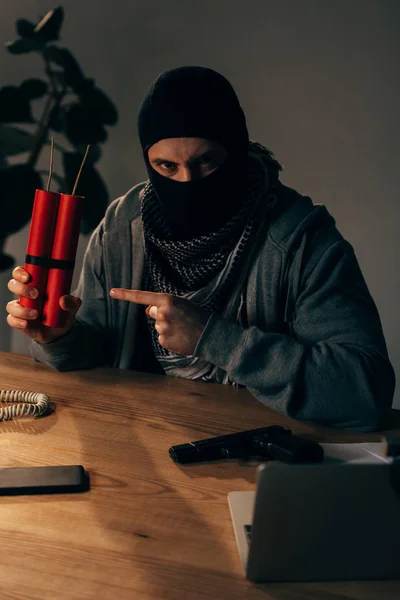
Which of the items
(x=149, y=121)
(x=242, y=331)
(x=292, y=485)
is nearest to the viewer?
(x=292, y=485)

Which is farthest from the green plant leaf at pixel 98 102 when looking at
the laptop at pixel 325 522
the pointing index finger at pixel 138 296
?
the laptop at pixel 325 522

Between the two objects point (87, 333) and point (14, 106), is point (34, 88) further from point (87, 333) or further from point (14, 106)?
point (87, 333)

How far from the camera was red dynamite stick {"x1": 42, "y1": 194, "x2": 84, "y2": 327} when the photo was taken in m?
1.04

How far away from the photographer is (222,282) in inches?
53.5

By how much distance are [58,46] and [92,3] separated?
239mm

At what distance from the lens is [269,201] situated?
1368mm

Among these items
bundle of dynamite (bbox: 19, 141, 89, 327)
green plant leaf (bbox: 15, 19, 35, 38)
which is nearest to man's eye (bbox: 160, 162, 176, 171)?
bundle of dynamite (bbox: 19, 141, 89, 327)

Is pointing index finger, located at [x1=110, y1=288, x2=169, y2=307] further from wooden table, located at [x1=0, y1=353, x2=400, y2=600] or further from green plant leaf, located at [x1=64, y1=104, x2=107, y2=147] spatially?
green plant leaf, located at [x1=64, y1=104, x2=107, y2=147]

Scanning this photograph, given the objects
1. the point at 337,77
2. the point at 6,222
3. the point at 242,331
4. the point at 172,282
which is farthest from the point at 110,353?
the point at 337,77

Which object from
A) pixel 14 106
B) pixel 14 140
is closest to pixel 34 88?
pixel 14 106

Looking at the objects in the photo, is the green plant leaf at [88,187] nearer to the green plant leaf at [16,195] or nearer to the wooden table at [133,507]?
the green plant leaf at [16,195]

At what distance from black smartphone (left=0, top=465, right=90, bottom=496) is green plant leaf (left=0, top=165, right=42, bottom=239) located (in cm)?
188

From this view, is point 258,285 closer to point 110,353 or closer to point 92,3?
point 110,353

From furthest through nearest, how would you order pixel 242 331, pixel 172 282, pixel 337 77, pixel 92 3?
pixel 92 3 < pixel 337 77 < pixel 172 282 < pixel 242 331
